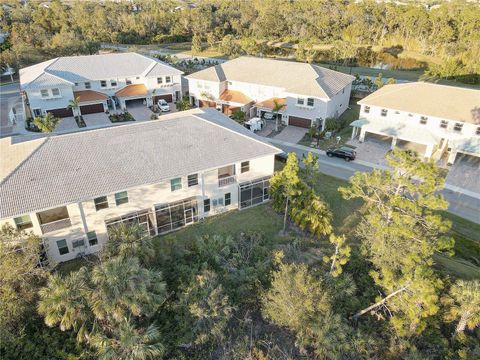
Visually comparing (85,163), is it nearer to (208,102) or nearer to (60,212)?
(60,212)

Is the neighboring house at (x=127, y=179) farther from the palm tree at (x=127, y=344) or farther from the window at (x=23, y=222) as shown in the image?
the palm tree at (x=127, y=344)

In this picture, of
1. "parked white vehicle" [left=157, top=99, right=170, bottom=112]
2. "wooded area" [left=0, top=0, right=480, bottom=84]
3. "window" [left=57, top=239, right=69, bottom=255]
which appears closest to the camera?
"window" [left=57, top=239, right=69, bottom=255]

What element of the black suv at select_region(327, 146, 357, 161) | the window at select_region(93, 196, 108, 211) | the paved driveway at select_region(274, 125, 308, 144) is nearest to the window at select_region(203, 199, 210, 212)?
the window at select_region(93, 196, 108, 211)

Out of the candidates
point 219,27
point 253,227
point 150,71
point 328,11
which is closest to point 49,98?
point 150,71

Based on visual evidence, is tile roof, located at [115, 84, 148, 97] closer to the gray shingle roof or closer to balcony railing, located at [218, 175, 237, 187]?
the gray shingle roof

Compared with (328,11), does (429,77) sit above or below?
below

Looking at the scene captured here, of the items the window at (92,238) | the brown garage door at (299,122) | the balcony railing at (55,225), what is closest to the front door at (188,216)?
the window at (92,238)
